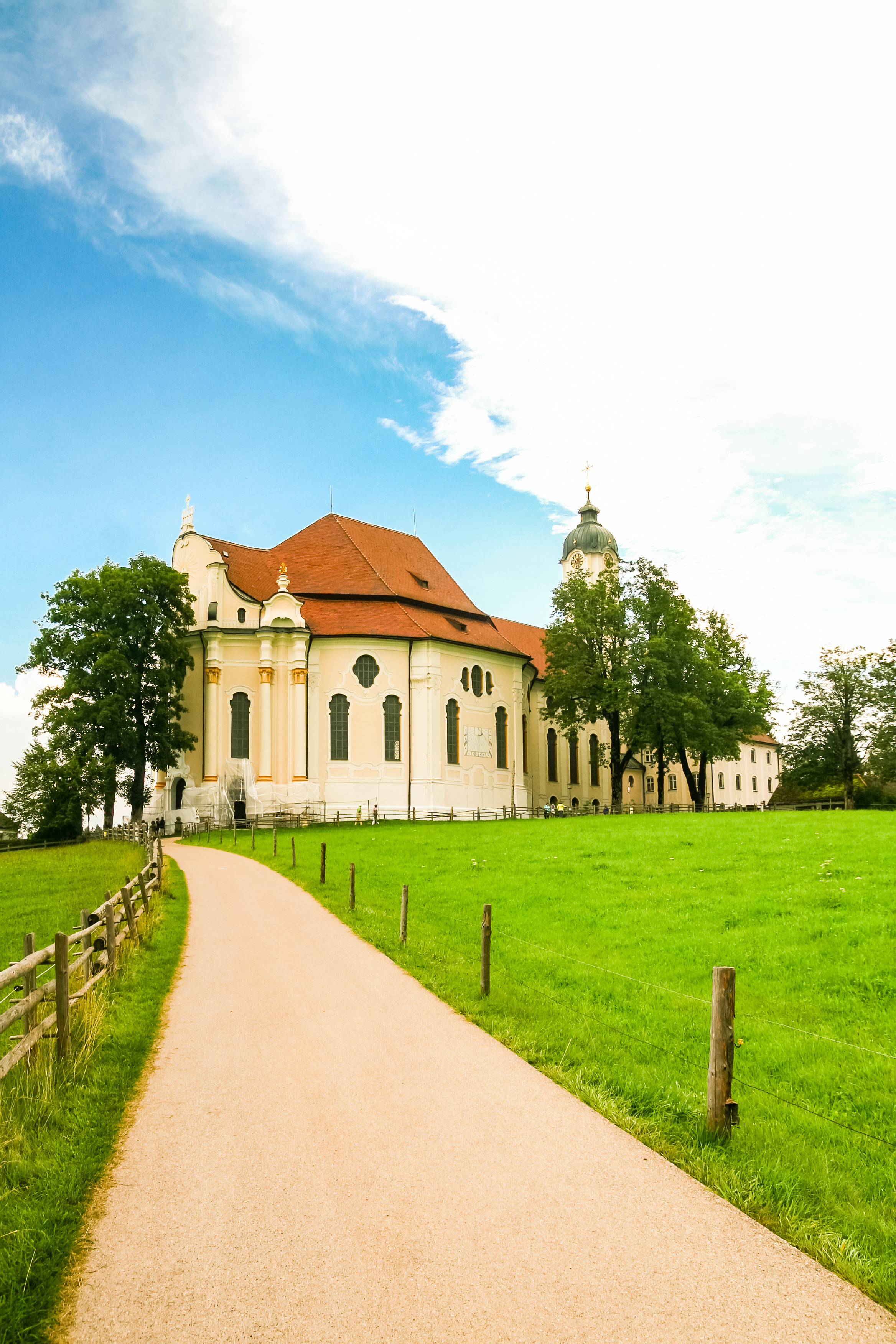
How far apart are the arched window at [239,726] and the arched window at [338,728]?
422cm

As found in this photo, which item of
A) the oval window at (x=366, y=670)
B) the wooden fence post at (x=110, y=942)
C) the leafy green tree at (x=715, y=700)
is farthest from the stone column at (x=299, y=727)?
the wooden fence post at (x=110, y=942)

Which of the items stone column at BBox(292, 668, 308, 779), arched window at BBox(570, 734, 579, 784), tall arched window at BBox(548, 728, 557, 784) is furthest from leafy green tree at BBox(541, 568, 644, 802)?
stone column at BBox(292, 668, 308, 779)

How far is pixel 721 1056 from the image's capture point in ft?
20.9

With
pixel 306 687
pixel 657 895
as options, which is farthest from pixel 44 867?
pixel 657 895

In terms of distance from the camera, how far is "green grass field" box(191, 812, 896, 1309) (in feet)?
19.2

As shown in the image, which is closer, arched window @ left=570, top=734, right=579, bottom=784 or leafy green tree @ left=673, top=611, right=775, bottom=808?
leafy green tree @ left=673, top=611, right=775, bottom=808

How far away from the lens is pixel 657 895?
15852 mm

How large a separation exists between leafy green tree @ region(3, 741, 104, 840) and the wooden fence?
28.3 meters

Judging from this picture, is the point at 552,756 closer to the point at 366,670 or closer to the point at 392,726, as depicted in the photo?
the point at 392,726

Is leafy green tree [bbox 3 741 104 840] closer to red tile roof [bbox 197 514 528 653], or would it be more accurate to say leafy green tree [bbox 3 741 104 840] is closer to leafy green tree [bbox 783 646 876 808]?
red tile roof [bbox 197 514 528 653]

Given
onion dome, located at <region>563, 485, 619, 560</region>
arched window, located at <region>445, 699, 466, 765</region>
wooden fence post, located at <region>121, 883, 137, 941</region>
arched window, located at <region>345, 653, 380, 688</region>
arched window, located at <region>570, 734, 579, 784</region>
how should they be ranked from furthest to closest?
1. onion dome, located at <region>563, 485, 619, 560</region>
2. arched window, located at <region>570, 734, 579, 784</region>
3. arched window, located at <region>445, 699, 466, 765</region>
4. arched window, located at <region>345, 653, 380, 688</region>
5. wooden fence post, located at <region>121, 883, 137, 941</region>

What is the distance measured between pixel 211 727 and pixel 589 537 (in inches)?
1510

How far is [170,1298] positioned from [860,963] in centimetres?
918

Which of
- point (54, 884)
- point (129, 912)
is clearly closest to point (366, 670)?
point (54, 884)
